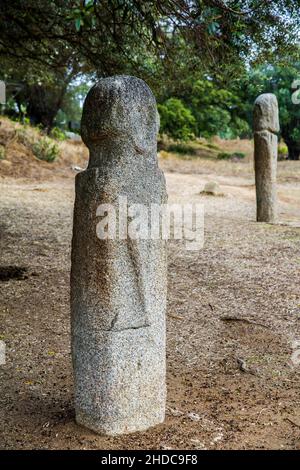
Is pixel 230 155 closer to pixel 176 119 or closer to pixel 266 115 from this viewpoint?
pixel 176 119

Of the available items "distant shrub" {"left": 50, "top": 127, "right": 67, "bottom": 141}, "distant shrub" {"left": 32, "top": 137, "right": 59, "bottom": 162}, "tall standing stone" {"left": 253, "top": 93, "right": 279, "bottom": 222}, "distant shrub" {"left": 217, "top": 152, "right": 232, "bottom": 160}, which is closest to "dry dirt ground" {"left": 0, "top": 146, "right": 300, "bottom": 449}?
"tall standing stone" {"left": 253, "top": 93, "right": 279, "bottom": 222}

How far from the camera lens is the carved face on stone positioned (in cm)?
361

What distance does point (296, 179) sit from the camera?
68.7ft

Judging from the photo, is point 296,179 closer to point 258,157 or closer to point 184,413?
point 258,157

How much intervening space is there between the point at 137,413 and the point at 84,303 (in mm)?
765

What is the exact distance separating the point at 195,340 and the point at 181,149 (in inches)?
939

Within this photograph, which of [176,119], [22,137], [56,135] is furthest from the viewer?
[176,119]

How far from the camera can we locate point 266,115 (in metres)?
11.4

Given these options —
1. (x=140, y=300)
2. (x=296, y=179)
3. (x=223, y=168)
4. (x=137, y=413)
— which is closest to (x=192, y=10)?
(x=140, y=300)

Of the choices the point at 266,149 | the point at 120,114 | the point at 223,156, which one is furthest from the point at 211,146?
the point at 120,114

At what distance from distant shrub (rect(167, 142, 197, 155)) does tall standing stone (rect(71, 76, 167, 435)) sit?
25234 mm

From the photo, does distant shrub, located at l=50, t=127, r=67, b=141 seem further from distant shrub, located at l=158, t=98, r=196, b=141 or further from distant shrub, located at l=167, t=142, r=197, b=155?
distant shrub, located at l=167, t=142, r=197, b=155

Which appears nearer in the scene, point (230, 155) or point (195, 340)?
point (195, 340)

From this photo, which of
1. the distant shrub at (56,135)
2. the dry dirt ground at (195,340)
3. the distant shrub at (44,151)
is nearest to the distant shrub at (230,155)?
the distant shrub at (56,135)
